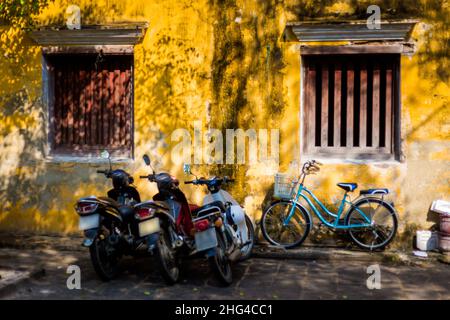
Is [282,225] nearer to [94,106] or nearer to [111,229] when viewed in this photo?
[111,229]

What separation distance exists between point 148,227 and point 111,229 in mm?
726

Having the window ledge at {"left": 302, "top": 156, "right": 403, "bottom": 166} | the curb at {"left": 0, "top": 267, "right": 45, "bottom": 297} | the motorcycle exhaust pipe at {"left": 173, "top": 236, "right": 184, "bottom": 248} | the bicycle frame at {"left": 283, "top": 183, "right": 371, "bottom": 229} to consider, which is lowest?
the curb at {"left": 0, "top": 267, "right": 45, "bottom": 297}

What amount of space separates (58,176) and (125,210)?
3.00 metres

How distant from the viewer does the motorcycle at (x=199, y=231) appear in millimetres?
7215

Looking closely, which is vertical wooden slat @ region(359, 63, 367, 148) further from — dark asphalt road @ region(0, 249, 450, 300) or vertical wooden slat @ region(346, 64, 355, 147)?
dark asphalt road @ region(0, 249, 450, 300)

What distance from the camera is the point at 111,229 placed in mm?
7703

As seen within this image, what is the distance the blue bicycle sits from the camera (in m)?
9.12

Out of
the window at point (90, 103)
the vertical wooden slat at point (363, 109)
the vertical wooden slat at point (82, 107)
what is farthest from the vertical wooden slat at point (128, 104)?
the vertical wooden slat at point (363, 109)

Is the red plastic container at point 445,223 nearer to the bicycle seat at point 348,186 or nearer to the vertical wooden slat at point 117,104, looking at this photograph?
the bicycle seat at point 348,186

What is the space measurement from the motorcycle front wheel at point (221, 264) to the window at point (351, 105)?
2883mm

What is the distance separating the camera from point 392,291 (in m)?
7.32

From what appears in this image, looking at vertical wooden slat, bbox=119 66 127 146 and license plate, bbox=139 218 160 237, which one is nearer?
license plate, bbox=139 218 160 237

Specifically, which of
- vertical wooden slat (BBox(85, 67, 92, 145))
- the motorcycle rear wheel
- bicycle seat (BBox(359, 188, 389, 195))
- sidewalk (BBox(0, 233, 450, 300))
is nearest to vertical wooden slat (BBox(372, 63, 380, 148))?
bicycle seat (BBox(359, 188, 389, 195))

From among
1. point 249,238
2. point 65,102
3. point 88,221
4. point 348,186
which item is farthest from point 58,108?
point 348,186
